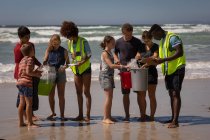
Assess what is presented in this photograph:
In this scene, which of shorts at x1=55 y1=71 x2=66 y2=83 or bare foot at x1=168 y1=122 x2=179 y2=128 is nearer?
bare foot at x1=168 y1=122 x2=179 y2=128

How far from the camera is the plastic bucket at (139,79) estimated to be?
671cm

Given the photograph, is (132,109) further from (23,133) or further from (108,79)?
(23,133)

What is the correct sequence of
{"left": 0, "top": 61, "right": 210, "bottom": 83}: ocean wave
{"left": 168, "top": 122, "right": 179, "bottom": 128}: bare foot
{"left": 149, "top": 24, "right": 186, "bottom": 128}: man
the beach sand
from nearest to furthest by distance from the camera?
the beach sand
{"left": 149, "top": 24, "right": 186, "bottom": 128}: man
{"left": 168, "top": 122, "right": 179, "bottom": 128}: bare foot
{"left": 0, "top": 61, "right": 210, "bottom": 83}: ocean wave

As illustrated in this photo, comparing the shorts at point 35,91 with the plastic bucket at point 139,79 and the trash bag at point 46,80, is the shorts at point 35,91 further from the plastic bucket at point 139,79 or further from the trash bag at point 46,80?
the plastic bucket at point 139,79

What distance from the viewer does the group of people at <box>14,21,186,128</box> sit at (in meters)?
6.54

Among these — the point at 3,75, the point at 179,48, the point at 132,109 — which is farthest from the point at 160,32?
the point at 3,75

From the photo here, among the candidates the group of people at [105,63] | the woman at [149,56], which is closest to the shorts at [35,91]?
the group of people at [105,63]

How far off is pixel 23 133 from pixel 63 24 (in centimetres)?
186

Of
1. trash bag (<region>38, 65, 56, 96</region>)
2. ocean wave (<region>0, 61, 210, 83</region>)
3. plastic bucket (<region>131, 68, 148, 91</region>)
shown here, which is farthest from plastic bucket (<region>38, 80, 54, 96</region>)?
ocean wave (<region>0, 61, 210, 83</region>)

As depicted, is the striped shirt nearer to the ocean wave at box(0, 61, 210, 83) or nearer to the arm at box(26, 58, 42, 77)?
the arm at box(26, 58, 42, 77)

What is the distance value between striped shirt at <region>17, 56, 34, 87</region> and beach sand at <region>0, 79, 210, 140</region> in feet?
2.35

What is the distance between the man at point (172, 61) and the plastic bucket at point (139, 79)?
1.10ft

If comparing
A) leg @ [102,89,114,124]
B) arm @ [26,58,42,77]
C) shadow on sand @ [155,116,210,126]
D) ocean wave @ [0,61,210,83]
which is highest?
arm @ [26,58,42,77]

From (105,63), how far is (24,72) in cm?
132
